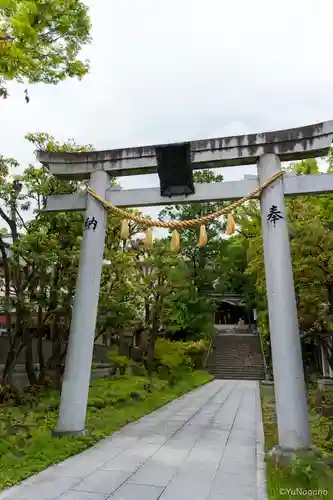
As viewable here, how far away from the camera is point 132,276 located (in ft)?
47.3

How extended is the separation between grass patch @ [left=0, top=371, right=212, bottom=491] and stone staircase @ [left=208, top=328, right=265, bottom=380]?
33.8 feet

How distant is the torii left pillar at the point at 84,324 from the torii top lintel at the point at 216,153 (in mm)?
392

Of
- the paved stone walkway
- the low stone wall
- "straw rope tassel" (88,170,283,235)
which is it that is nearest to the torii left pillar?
"straw rope tassel" (88,170,283,235)

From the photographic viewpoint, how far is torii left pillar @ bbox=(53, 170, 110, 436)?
731 centimetres

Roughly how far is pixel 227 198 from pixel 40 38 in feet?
14.1

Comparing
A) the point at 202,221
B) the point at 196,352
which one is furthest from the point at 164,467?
the point at 196,352

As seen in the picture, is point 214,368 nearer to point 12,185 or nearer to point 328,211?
point 328,211

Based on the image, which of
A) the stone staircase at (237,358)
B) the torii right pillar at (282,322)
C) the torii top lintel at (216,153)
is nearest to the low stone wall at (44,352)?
the torii top lintel at (216,153)

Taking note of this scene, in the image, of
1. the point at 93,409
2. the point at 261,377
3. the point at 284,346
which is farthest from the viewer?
the point at 261,377

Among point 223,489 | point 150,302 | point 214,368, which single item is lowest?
point 223,489

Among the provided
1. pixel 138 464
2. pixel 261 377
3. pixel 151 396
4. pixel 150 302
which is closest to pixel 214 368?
pixel 261 377

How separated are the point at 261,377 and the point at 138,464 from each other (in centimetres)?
2027

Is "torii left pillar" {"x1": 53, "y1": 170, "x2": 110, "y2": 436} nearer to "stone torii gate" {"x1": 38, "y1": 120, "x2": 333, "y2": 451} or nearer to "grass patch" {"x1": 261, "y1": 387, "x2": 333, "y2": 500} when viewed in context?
"stone torii gate" {"x1": 38, "y1": 120, "x2": 333, "y2": 451}

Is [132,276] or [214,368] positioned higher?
[132,276]
